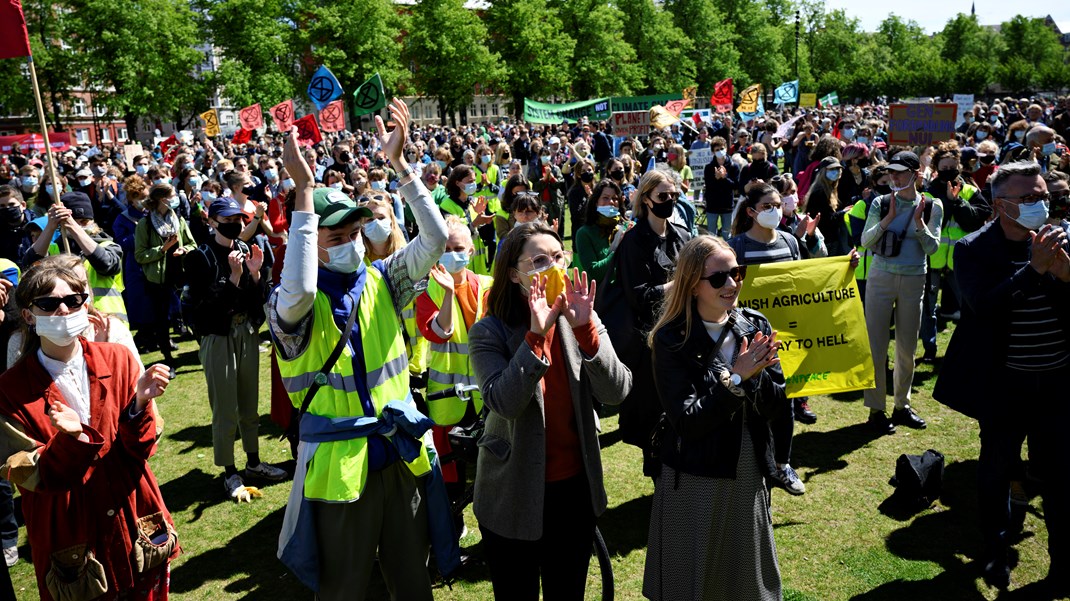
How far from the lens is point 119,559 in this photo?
3664mm

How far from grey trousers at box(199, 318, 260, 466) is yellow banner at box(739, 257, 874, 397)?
12.7 ft

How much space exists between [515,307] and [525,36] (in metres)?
59.8

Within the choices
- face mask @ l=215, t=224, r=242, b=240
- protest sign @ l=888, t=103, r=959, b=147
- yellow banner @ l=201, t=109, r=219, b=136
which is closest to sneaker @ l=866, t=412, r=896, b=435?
face mask @ l=215, t=224, r=242, b=240

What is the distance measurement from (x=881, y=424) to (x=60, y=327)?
6282 mm

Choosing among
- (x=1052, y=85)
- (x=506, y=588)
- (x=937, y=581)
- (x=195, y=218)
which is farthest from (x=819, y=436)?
(x=1052, y=85)

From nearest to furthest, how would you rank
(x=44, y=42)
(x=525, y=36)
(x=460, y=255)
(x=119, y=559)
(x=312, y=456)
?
1. (x=312, y=456)
2. (x=119, y=559)
3. (x=460, y=255)
4. (x=44, y=42)
5. (x=525, y=36)

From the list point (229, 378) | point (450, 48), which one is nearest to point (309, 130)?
point (229, 378)

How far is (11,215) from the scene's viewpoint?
28.7 ft

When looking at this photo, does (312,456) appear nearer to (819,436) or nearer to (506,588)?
(506,588)

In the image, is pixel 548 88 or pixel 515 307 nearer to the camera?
pixel 515 307

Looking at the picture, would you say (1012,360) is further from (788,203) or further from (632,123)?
(632,123)

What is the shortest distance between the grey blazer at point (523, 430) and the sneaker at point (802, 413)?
14.2 ft

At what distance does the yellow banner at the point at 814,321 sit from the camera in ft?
20.4

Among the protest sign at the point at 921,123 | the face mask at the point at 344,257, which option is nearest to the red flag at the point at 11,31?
the face mask at the point at 344,257
